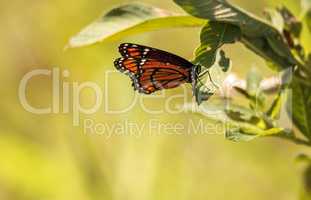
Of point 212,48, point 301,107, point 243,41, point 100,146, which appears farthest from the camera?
point 100,146

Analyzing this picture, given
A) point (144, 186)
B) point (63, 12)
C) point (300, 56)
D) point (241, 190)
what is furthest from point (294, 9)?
point (63, 12)

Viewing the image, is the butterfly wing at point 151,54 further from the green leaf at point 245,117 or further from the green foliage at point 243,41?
the green leaf at point 245,117

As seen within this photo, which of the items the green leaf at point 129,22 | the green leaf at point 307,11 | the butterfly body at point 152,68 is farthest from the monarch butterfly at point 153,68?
the green leaf at point 307,11

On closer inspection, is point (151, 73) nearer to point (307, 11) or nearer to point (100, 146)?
point (307, 11)

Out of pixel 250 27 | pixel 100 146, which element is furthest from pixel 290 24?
pixel 100 146

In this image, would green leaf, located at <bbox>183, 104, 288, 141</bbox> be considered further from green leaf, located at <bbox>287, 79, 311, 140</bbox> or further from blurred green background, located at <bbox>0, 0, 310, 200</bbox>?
blurred green background, located at <bbox>0, 0, 310, 200</bbox>
